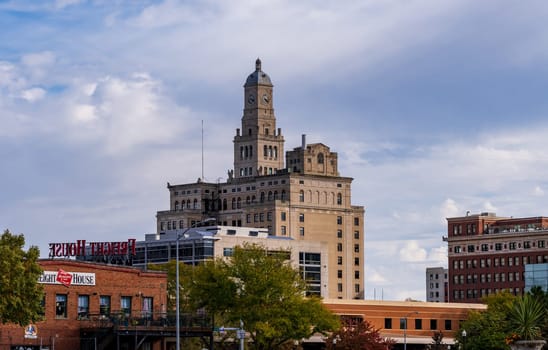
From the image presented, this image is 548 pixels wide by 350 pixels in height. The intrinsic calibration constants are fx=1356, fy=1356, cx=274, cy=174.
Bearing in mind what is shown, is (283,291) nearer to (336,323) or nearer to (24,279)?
(336,323)

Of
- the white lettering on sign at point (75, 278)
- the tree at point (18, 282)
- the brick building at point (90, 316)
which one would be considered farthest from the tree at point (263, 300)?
the tree at point (18, 282)

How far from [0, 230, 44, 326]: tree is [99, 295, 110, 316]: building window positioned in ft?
54.9

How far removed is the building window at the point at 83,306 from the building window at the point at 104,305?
4.37 ft

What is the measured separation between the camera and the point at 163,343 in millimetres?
118500

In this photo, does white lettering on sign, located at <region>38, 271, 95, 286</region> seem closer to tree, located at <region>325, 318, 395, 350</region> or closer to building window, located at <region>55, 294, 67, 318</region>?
building window, located at <region>55, 294, 67, 318</region>

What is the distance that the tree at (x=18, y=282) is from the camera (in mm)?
95312

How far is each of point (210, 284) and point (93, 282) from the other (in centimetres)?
1869

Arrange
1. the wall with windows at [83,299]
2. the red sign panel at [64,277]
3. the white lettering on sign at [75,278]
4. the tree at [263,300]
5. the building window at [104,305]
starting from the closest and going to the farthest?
the wall with windows at [83,299]
the white lettering on sign at [75,278]
the red sign panel at [64,277]
the building window at [104,305]
the tree at [263,300]

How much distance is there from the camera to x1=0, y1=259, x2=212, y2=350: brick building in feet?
359

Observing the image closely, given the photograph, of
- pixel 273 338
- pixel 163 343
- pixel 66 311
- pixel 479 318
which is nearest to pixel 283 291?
pixel 273 338

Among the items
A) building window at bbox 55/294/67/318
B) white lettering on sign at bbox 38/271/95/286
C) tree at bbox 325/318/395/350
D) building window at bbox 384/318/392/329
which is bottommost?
tree at bbox 325/318/395/350

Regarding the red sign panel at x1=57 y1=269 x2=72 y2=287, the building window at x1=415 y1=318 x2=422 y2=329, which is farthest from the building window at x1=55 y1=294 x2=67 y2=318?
the building window at x1=415 y1=318 x2=422 y2=329

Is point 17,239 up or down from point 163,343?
up

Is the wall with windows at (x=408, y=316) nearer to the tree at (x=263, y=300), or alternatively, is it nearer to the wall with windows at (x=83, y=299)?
the tree at (x=263, y=300)
